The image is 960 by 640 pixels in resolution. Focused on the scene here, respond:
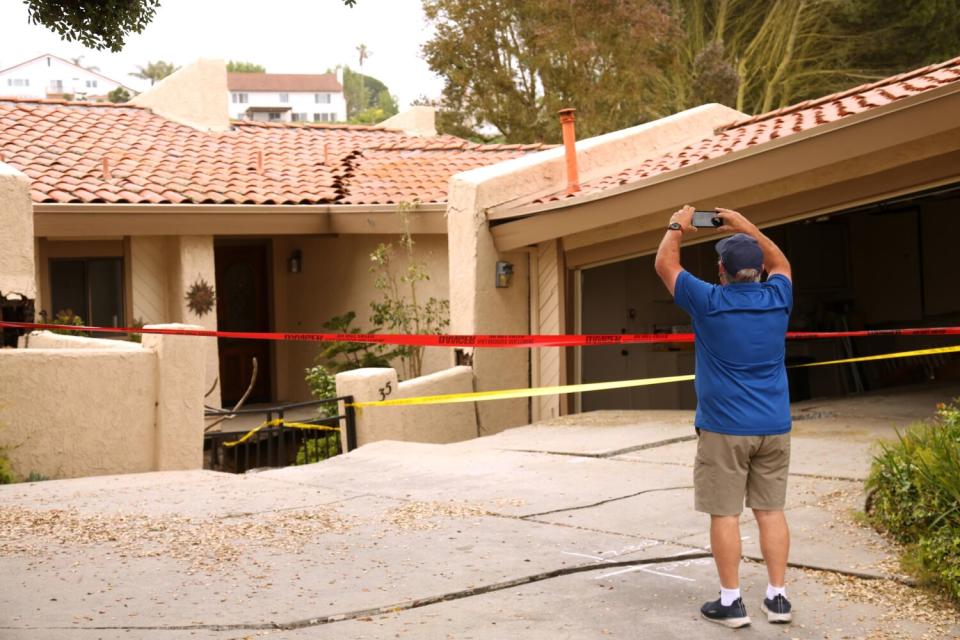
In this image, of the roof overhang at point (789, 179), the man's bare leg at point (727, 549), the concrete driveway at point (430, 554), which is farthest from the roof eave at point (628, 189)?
the man's bare leg at point (727, 549)

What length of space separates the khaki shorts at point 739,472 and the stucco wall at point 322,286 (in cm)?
1112

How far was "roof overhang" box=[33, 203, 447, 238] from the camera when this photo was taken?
47.1 feet

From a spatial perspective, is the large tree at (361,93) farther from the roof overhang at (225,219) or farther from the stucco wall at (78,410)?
the stucco wall at (78,410)

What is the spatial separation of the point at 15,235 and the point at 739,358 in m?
7.96

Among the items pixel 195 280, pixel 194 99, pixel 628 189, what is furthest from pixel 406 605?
pixel 194 99

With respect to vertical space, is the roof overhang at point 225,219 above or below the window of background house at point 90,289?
above

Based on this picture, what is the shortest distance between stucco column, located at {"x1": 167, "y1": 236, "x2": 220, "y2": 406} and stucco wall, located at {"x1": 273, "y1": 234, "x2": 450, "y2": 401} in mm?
2351

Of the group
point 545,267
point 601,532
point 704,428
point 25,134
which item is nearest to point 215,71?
point 25,134

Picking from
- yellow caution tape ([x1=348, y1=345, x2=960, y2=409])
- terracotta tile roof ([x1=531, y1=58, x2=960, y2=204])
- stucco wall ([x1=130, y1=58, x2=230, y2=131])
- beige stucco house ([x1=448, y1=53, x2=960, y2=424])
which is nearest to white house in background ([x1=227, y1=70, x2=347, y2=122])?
stucco wall ([x1=130, y1=58, x2=230, y2=131])

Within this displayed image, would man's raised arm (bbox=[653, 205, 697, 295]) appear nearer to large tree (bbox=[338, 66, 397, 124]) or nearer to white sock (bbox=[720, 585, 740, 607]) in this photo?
white sock (bbox=[720, 585, 740, 607])

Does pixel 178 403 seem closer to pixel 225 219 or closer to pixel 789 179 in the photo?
pixel 225 219

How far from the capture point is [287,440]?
577 inches

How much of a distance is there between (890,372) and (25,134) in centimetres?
1300

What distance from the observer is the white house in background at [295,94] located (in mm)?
113750
